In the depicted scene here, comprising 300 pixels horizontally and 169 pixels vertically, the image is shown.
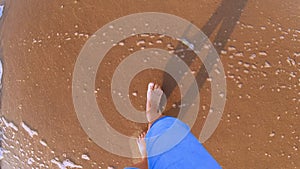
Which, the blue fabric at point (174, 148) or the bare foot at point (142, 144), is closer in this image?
the blue fabric at point (174, 148)

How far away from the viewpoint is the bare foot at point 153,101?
2.89 ft

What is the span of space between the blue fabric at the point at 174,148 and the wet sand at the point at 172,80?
7 cm

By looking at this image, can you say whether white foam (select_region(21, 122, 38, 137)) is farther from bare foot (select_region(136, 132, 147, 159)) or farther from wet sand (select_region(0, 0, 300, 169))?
bare foot (select_region(136, 132, 147, 159))

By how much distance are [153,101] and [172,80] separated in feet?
0.26

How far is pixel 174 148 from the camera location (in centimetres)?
79

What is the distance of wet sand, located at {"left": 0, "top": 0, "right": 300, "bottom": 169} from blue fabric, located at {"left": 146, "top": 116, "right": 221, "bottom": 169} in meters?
0.07

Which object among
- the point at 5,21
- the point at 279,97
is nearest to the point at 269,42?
the point at 279,97

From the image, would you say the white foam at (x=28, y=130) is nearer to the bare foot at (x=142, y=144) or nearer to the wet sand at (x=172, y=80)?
the wet sand at (x=172, y=80)

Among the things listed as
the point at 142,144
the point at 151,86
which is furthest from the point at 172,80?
the point at 142,144

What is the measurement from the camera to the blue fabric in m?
0.74

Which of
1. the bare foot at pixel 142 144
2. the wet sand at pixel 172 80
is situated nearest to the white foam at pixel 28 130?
the wet sand at pixel 172 80

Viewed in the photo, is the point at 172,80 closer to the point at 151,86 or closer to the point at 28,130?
the point at 151,86

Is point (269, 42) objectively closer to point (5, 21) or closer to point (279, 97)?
point (279, 97)

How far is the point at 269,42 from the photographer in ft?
3.01
